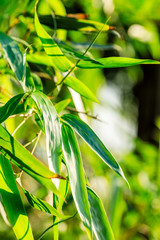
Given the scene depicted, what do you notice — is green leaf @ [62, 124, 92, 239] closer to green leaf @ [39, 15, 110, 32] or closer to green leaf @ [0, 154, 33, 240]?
green leaf @ [0, 154, 33, 240]

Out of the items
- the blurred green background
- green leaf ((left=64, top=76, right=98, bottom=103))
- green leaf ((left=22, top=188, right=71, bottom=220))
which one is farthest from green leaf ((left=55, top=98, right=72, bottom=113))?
the blurred green background

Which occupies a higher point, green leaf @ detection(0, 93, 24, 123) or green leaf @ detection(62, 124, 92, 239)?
green leaf @ detection(0, 93, 24, 123)

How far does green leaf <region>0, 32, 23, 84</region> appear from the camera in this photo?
0.46 meters

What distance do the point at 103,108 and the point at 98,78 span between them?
175 millimetres

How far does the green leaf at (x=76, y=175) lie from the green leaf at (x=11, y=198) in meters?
0.06

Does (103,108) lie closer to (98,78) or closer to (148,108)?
(98,78)

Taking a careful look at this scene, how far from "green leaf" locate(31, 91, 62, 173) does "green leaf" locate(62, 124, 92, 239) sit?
3 cm

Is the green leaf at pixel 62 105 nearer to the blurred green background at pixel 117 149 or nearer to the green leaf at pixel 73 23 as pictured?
the green leaf at pixel 73 23

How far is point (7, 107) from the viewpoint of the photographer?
1.31 ft

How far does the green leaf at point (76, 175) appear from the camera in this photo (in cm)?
40

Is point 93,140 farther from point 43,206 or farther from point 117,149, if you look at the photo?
point 117,149

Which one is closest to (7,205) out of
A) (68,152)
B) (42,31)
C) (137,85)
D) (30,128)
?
(68,152)

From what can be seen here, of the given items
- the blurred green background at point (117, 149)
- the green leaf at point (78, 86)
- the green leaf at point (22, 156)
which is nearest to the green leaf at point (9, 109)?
the green leaf at point (22, 156)

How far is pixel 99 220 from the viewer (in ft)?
1.51
